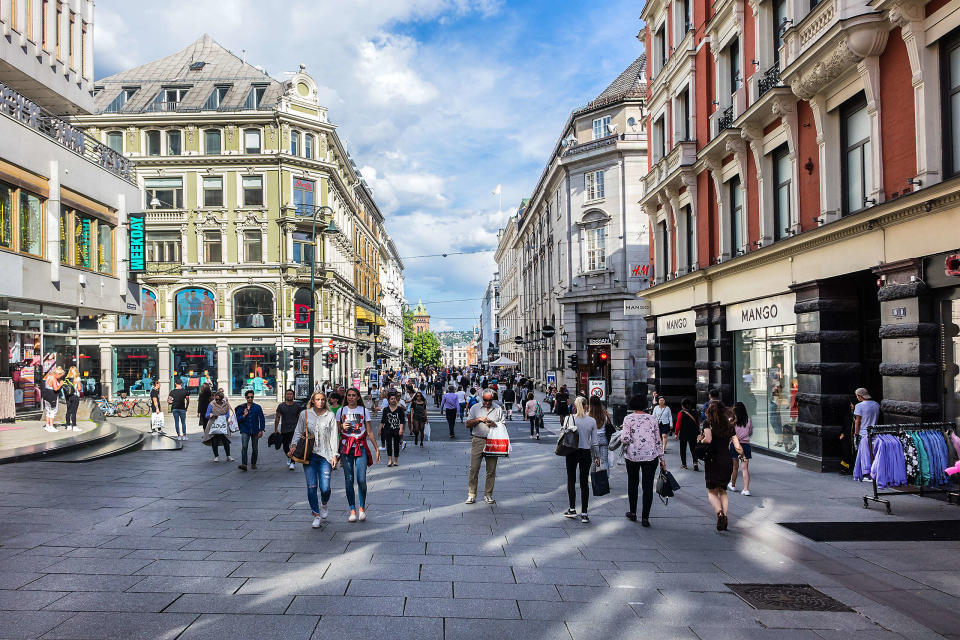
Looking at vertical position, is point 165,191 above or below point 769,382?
above

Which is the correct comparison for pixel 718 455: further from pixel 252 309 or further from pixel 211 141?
pixel 211 141

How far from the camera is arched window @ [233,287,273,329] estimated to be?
142 ft

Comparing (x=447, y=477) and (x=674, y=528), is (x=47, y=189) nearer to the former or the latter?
(x=447, y=477)

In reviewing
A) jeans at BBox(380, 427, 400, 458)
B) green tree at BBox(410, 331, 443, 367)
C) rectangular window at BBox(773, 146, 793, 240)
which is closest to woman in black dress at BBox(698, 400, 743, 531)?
jeans at BBox(380, 427, 400, 458)

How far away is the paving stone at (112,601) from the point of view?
18.4 feet

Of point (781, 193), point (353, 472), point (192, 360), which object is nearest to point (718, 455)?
point (353, 472)

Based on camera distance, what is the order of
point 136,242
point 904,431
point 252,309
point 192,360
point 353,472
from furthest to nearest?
point 252,309 → point 192,360 → point 136,242 → point 904,431 → point 353,472

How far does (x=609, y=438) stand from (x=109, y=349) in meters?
40.9

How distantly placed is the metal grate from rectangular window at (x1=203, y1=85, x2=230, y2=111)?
1831 inches

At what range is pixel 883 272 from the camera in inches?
461

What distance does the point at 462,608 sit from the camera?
18.9 ft

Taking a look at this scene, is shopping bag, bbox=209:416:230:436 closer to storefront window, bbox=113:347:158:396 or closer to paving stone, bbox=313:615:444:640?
paving stone, bbox=313:615:444:640

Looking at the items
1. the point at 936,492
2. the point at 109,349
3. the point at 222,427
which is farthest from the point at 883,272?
the point at 109,349

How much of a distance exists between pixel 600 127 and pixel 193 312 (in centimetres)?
2803
